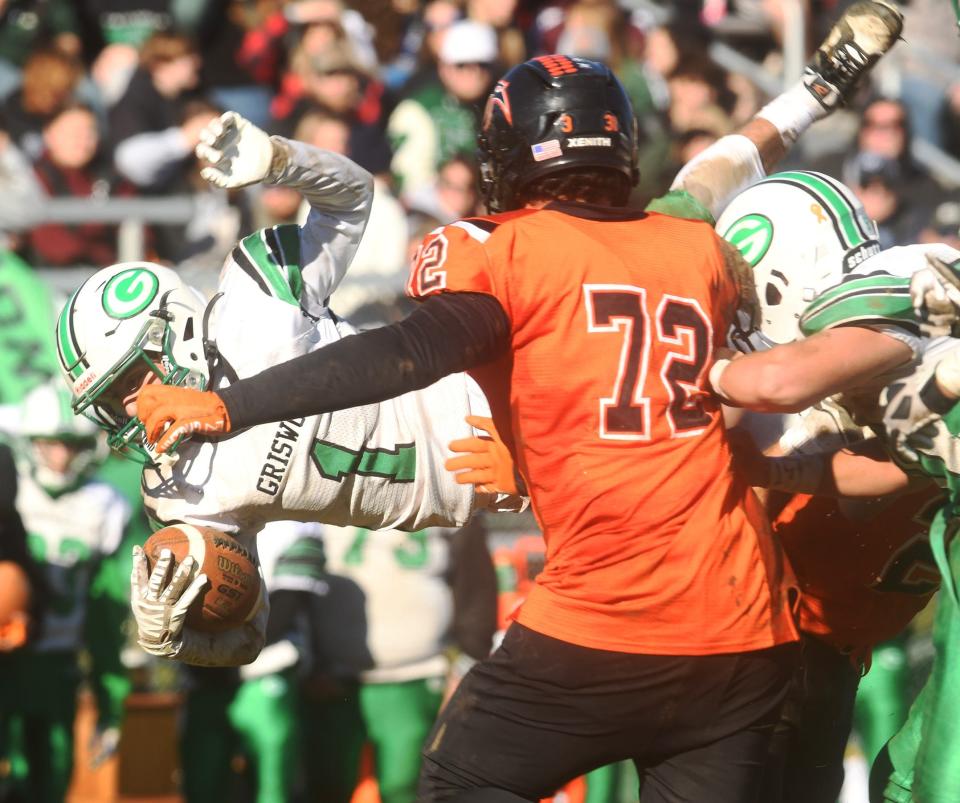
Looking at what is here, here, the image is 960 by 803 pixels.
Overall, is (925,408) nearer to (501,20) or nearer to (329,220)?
(329,220)

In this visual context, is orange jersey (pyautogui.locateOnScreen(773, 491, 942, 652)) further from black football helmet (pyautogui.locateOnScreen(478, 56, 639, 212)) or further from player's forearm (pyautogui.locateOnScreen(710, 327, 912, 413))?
black football helmet (pyautogui.locateOnScreen(478, 56, 639, 212))

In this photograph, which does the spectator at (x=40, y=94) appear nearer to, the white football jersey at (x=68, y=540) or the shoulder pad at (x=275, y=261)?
the white football jersey at (x=68, y=540)

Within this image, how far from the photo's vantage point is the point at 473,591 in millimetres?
6828

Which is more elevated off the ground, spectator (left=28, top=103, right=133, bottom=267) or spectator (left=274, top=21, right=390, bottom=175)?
spectator (left=274, top=21, right=390, bottom=175)

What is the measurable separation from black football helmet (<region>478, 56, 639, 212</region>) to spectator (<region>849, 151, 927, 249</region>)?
4708mm

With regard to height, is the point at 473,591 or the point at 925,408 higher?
the point at 925,408

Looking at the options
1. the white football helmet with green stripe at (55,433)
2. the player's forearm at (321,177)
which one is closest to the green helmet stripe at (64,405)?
the white football helmet with green stripe at (55,433)

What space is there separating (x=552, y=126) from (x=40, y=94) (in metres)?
6.04

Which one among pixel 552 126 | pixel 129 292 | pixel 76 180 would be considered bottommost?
pixel 76 180

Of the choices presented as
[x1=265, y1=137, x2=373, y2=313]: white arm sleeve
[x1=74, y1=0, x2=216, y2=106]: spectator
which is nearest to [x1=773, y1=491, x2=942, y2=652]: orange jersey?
[x1=265, y1=137, x2=373, y2=313]: white arm sleeve

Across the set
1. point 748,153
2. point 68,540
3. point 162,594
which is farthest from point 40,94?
point 162,594

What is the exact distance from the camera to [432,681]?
696 cm

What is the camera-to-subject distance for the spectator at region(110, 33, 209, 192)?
29.7 feet

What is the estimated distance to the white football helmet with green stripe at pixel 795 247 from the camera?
184 inches
